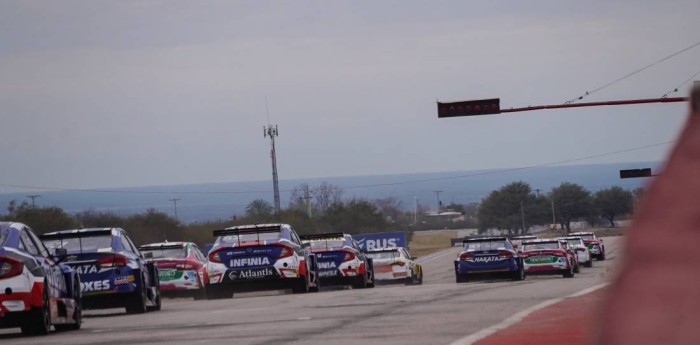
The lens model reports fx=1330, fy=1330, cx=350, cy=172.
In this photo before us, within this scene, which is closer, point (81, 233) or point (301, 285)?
point (81, 233)

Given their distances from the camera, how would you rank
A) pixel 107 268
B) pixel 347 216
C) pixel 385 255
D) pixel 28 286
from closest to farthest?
Answer: 1. pixel 28 286
2. pixel 107 268
3. pixel 385 255
4. pixel 347 216

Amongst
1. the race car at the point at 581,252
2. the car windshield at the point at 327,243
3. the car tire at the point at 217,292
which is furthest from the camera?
the race car at the point at 581,252

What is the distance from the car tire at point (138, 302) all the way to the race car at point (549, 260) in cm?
2286

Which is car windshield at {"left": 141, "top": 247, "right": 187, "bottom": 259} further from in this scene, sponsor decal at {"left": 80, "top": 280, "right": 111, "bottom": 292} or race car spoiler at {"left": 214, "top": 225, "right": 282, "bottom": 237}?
sponsor decal at {"left": 80, "top": 280, "right": 111, "bottom": 292}

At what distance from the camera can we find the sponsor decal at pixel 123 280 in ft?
58.7

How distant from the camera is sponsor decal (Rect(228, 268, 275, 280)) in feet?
77.1

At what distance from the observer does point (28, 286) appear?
12.8 m

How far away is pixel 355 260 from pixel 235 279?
5.97 meters

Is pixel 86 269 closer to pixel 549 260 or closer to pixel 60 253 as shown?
pixel 60 253

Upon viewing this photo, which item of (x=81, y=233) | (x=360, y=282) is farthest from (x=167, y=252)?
(x=81, y=233)

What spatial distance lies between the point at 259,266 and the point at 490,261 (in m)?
12.4

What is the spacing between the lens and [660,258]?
2.28 ft

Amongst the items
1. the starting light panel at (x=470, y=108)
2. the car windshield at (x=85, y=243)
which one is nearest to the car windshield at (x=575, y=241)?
the starting light panel at (x=470, y=108)

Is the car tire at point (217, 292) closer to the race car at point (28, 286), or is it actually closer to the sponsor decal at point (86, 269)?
the sponsor decal at point (86, 269)
